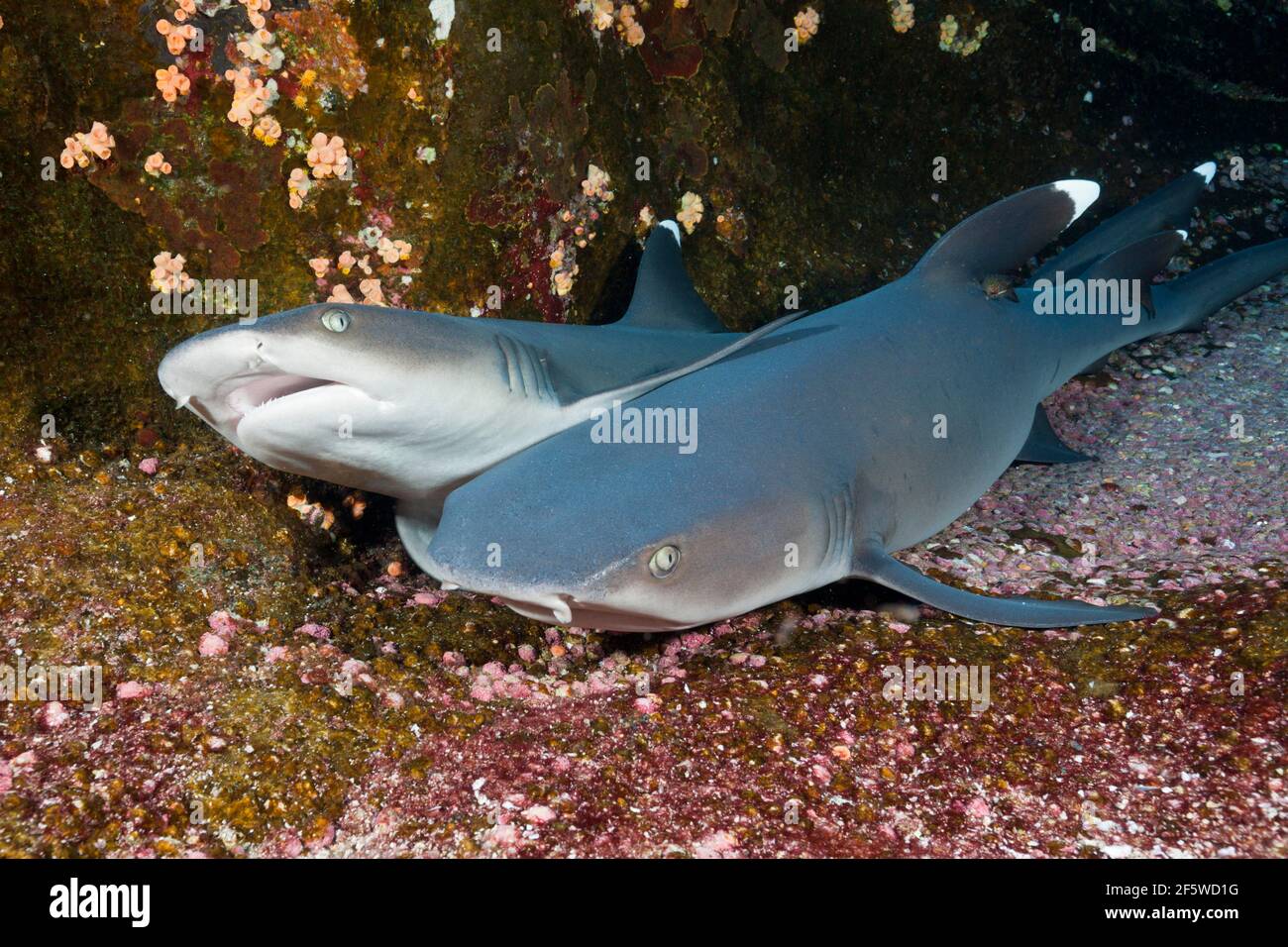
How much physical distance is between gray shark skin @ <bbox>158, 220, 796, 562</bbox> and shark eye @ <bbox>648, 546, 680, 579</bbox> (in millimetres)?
889

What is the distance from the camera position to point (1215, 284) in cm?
506

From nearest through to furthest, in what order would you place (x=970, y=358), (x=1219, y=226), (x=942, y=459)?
1. (x=942, y=459)
2. (x=970, y=358)
3. (x=1219, y=226)

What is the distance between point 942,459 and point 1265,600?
43.4 inches

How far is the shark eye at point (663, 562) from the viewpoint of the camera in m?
2.28

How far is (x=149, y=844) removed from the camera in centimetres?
190

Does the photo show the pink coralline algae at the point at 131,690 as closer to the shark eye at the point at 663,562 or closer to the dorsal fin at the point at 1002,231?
the shark eye at the point at 663,562

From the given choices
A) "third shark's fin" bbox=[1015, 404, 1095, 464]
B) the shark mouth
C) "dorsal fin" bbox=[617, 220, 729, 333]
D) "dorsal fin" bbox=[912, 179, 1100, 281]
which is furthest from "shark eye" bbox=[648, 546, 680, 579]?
"third shark's fin" bbox=[1015, 404, 1095, 464]

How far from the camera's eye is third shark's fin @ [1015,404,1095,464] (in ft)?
13.7

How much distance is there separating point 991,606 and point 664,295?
6.68 feet

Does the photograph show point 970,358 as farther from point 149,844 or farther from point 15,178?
point 15,178

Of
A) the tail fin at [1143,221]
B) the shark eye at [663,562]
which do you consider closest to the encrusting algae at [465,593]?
the shark eye at [663,562]

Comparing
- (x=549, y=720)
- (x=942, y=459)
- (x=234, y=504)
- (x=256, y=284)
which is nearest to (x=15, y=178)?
(x=256, y=284)

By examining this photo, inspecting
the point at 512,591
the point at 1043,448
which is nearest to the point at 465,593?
the point at 512,591

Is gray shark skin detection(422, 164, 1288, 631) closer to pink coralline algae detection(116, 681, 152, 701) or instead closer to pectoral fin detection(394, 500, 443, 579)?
pectoral fin detection(394, 500, 443, 579)
